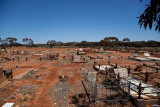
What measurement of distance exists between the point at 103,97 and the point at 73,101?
186cm

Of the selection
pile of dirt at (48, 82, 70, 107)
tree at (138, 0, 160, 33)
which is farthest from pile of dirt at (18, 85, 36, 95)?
tree at (138, 0, 160, 33)

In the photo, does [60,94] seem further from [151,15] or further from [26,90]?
[151,15]

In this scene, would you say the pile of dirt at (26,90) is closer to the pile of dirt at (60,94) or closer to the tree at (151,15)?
the pile of dirt at (60,94)

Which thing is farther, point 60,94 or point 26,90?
point 26,90

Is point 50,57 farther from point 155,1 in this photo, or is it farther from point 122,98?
point 155,1

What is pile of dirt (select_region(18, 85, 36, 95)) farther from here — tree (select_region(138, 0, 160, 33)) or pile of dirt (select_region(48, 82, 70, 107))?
Result: tree (select_region(138, 0, 160, 33))

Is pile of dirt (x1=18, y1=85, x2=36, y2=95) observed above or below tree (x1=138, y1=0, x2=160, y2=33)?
below

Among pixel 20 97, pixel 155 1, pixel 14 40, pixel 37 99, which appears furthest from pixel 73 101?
pixel 14 40

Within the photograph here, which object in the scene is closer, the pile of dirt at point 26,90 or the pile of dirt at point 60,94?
the pile of dirt at point 60,94

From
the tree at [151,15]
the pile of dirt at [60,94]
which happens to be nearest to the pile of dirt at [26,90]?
the pile of dirt at [60,94]

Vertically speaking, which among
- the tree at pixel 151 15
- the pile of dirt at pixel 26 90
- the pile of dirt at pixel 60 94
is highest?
A: the tree at pixel 151 15

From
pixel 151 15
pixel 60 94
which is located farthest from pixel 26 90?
pixel 151 15

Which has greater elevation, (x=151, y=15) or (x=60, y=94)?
(x=151, y=15)

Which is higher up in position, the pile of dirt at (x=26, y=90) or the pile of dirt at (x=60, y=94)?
the pile of dirt at (x=26, y=90)
